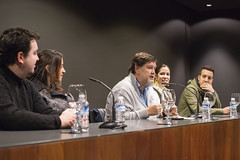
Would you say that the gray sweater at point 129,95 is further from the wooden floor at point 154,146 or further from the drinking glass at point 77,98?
the drinking glass at point 77,98

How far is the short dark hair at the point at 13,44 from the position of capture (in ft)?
6.82

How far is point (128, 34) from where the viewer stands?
18.0 ft

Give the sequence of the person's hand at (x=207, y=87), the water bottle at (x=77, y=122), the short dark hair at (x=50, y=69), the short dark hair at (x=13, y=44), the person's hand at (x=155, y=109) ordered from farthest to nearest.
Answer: the person's hand at (x=207, y=87) < the short dark hair at (x=50, y=69) < the person's hand at (x=155, y=109) < the short dark hair at (x=13, y=44) < the water bottle at (x=77, y=122)

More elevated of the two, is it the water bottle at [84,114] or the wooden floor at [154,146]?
the water bottle at [84,114]

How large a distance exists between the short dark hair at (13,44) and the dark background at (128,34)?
1.61 m

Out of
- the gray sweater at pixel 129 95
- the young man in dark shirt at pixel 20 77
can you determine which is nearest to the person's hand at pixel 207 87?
the gray sweater at pixel 129 95

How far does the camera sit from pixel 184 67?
716 cm

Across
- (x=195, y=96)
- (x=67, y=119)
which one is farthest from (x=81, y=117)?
(x=195, y=96)

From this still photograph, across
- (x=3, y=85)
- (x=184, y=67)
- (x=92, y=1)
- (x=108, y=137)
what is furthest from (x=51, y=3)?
(x=184, y=67)

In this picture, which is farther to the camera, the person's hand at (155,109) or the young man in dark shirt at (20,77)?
the person's hand at (155,109)

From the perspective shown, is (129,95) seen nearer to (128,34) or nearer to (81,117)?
(81,117)

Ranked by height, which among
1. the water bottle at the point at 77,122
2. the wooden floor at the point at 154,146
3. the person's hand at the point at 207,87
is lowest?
the wooden floor at the point at 154,146

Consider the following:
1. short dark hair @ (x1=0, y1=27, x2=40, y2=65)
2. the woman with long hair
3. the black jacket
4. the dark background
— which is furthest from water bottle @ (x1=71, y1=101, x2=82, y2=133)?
the dark background

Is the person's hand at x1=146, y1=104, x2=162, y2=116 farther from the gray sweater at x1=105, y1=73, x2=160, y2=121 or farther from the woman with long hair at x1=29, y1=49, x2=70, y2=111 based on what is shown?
the woman with long hair at x1=29, y1=49, x2=70, y2=111
